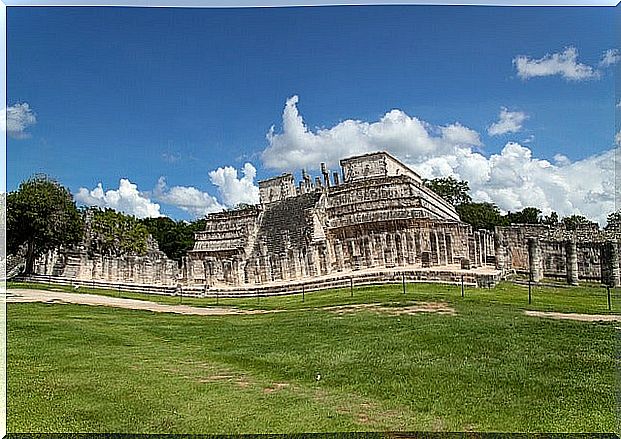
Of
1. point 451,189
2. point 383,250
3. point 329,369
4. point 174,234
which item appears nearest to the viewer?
point 329,369

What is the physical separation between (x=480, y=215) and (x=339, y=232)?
303cm

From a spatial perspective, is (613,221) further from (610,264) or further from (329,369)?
(329,369)

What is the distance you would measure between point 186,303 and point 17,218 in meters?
3.76

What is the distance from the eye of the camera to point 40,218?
11.9m

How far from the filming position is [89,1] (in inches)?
318

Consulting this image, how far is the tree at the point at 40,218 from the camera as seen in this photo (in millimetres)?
10117

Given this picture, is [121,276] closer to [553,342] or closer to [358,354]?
[358,354]

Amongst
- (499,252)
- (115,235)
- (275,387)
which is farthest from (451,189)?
(115,235)

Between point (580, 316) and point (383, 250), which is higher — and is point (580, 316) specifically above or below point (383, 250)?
below

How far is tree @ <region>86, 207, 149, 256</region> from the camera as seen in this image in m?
13.5

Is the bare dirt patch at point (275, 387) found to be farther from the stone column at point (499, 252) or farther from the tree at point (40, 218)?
the tree at point (40, 218)

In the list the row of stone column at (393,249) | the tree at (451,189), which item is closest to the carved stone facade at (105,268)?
the row of stone column at (393,249)

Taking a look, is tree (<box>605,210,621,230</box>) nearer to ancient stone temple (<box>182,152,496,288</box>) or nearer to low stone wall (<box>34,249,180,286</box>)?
ancient stone temple (<box>182,152,496,288</box>)

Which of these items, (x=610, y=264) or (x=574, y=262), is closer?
(x=610, y=264)
